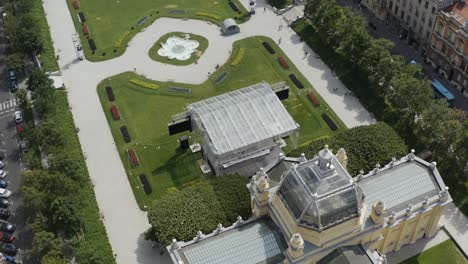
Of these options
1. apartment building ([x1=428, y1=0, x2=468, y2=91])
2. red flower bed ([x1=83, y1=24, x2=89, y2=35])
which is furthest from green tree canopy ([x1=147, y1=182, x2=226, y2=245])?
red flower bed ([x1=83, y1=24, x2=89, y2=35])

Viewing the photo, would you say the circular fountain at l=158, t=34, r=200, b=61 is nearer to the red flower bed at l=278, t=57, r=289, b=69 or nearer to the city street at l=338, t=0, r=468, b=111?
the red flower bed at l=278, t=57, r=289, b=69

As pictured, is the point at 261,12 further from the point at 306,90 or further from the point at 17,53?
the point at 17,53

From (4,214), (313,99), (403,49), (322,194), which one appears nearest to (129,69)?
(313,99)

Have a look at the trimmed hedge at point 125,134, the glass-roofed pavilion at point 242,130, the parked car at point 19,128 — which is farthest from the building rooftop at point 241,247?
the parked car at point 19,128

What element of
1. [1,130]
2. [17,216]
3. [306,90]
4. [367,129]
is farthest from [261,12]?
[17,216]

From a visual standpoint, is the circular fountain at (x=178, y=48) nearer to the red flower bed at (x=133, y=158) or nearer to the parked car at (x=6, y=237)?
the red flower bed at (x=133, y=158)

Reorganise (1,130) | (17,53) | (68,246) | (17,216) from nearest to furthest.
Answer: (68,246)
(17,216)
(1,130)
(17,53)
